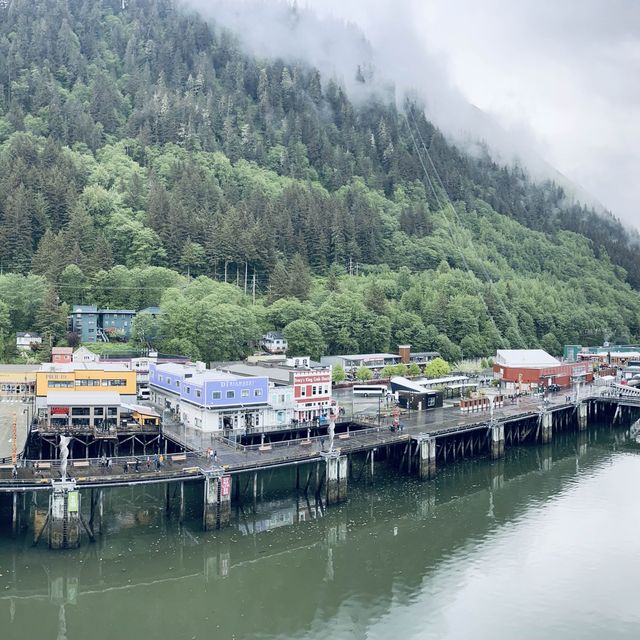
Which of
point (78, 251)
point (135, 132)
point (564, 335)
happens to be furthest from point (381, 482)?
point (135, 132)

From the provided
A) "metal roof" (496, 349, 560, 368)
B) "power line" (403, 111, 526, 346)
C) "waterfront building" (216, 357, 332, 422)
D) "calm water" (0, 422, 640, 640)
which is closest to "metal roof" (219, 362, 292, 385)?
"waterfront building" (216, 357, 332, 422)

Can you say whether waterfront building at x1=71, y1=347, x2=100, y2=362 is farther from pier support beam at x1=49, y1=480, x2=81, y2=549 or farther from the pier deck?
pier support beam at x1=49, y1=480, x2=81, y2=549

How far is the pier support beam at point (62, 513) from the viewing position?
120 ft

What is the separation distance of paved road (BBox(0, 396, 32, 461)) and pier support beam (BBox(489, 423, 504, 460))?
34.5 m

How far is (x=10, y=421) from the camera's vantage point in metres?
53.6

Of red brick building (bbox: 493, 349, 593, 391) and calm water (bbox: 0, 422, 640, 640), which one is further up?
red brick building (bbox: 493, 349, 593, 391)

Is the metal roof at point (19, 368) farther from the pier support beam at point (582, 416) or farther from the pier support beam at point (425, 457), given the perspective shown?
the pier support beam at point (582, 416)

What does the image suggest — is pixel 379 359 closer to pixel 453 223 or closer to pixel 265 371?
pixel 265 371

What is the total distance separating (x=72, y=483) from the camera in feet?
121

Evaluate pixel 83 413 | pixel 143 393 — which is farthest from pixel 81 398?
pixel 143 393

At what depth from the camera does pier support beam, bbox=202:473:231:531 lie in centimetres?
4000

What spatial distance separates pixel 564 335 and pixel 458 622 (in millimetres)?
98451

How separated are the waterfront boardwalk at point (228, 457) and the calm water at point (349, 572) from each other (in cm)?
288

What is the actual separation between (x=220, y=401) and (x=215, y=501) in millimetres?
14690
